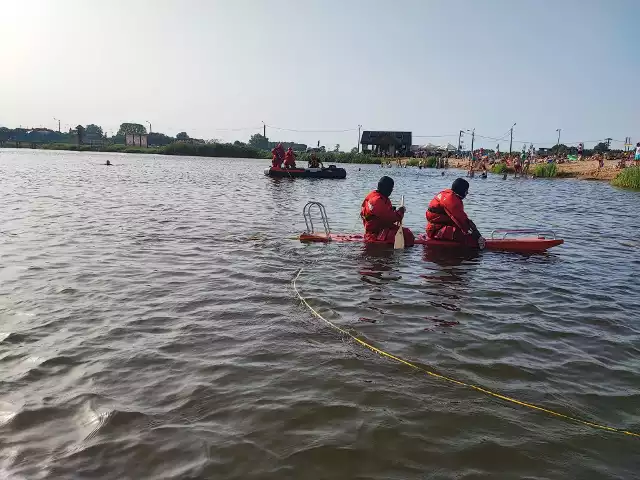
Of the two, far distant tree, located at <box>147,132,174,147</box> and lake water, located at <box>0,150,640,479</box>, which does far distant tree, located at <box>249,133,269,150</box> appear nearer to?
far distant tree, located at <box>147,132,174,147</box>

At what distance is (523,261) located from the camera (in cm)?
1084

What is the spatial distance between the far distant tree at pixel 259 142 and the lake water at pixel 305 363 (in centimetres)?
17100

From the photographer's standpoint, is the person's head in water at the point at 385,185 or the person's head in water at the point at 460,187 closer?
the person's head in water at the point at 460,187

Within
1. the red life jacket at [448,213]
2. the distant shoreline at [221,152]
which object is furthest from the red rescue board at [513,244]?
the distant shoreline at [221,152]

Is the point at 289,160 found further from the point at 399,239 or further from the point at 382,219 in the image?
the point at 399,239

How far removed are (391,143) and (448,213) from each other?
317 ft

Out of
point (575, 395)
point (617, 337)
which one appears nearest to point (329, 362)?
point (575, 395)

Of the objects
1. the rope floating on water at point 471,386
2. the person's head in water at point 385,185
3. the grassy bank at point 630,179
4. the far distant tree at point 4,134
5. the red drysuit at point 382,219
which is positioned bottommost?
the rope floating on water at point 471,386

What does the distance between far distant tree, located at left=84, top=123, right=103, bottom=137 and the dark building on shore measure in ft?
356

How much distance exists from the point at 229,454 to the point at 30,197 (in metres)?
20.7

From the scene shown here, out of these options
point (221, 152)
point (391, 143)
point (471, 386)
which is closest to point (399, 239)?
point (471, 386)

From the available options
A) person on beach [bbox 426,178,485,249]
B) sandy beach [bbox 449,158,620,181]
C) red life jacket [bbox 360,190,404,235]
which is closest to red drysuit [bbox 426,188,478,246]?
person on beach [bbox 426,178,485,249]

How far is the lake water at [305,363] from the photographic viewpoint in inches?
147

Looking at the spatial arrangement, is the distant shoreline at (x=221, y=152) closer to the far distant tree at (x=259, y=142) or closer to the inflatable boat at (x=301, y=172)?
the inflatable boat at (x=301, y=172)
